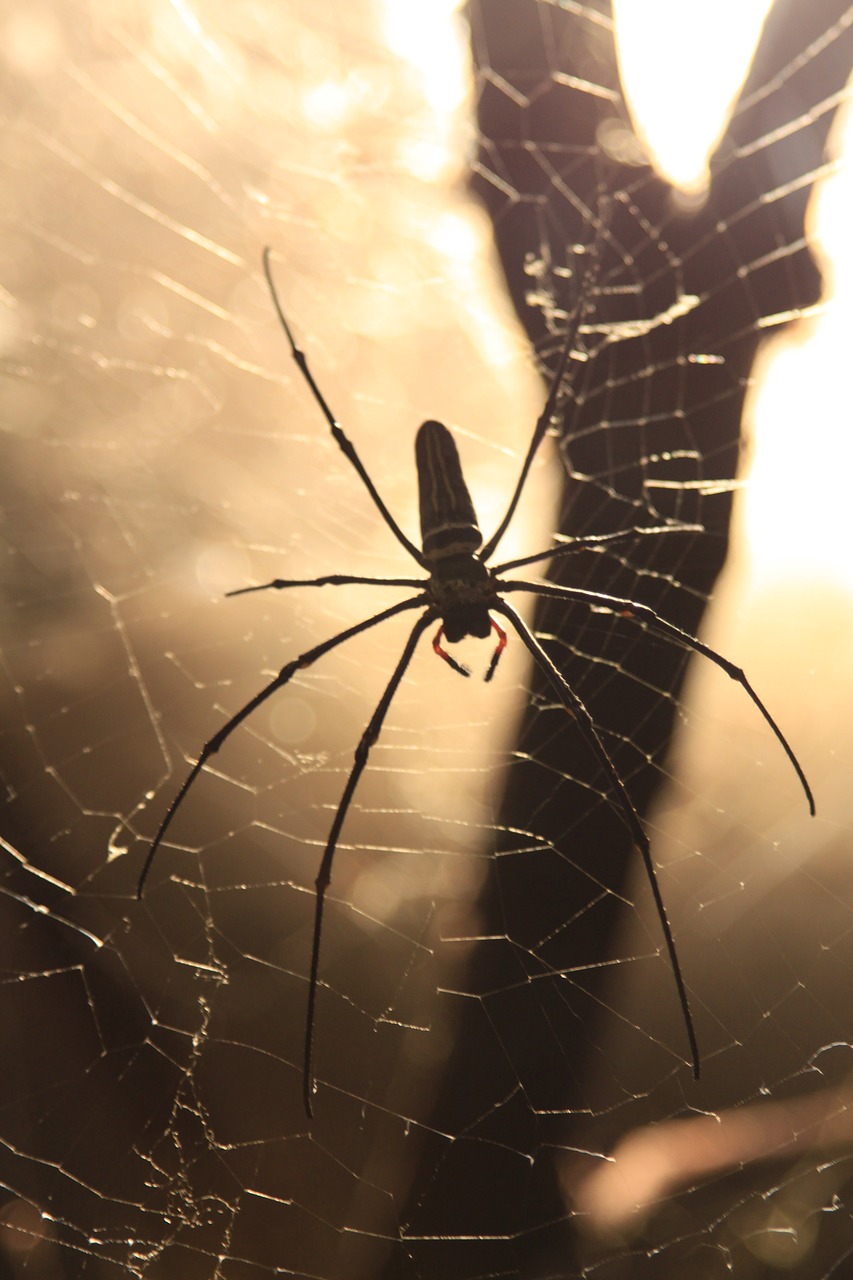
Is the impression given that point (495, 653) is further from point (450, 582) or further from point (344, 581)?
point (344, 581)

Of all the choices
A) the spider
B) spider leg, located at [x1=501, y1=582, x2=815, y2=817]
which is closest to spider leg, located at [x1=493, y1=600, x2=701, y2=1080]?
the spider

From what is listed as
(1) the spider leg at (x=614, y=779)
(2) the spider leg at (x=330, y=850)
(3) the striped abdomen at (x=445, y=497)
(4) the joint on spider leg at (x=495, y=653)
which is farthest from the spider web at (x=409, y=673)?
(4) the joint on spider leg at (x=495, y=653)

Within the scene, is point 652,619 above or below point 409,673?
above

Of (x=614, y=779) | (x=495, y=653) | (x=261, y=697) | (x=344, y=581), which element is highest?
(x=344, y=581)

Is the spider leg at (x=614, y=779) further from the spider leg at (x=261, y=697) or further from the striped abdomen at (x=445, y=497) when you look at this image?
the spider leg at (x=261, y=697)

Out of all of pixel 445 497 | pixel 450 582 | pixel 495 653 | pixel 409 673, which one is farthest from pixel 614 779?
pixel 409 673

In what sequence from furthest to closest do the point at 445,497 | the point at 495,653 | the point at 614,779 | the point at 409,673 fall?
1. the point at 409,673
2. the point at 445,497
3. the point at 495,653
4. the point at 614,779

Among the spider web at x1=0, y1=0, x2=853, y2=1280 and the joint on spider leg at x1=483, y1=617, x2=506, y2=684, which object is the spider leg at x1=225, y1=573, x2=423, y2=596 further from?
the spider web at x1=0, y1=0, x2=853, y2=1280
